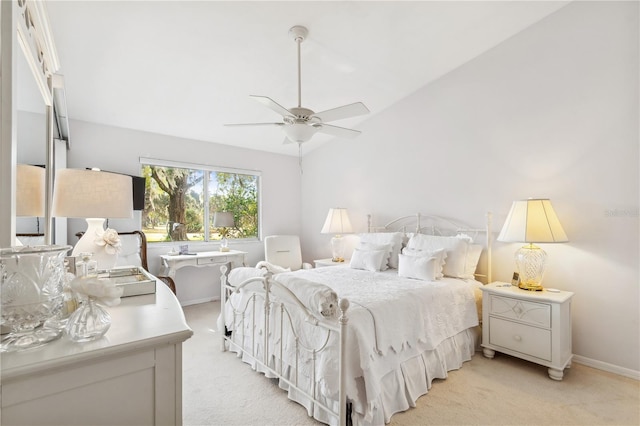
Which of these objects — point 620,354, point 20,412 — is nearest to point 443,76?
point 620,354

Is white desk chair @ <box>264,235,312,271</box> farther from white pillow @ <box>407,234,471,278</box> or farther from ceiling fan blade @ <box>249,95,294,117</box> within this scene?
ceiling fan blade @ <box>249,95,294,117</box>

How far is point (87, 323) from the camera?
0.82 m

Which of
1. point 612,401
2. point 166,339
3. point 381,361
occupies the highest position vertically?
point 166,339

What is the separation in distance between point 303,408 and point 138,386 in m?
1.59

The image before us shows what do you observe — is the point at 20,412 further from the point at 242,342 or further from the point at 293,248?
the point at 293,248

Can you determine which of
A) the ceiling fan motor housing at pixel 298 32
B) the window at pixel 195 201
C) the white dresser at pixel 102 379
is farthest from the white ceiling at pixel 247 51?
the white dresser at pixel 102 379

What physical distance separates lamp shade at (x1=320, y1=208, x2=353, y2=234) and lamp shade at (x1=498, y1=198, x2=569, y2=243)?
2.18 metres

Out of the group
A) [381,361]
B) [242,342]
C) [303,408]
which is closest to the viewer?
[381,361]

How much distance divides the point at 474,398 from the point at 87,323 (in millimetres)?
2463

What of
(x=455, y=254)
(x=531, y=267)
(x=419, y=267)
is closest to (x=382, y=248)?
(x=419, y=267)

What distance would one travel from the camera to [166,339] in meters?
0.84

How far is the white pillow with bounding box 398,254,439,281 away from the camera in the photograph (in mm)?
2885

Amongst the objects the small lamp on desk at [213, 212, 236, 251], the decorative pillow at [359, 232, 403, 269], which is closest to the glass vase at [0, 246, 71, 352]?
the decorative pillow at [359, 232, 403, 269]

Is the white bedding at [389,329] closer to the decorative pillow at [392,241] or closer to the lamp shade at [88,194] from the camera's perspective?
the decorative pillow at [392,241]
